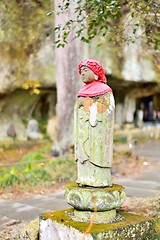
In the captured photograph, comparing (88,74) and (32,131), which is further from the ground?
(88,74)

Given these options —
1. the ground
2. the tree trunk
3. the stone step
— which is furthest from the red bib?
the tree trunk

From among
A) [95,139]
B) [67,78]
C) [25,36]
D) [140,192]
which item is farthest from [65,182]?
[25,36]

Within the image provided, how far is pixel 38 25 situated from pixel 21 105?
123 inches

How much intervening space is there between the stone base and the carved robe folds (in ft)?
1.47

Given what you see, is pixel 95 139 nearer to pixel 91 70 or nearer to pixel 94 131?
pixel 94 131

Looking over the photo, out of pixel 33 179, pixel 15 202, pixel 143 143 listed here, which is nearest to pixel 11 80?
pixel 33 179

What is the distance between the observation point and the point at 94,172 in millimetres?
3932

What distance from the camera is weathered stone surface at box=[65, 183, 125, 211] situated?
3846 mm

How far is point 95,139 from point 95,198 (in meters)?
0.63

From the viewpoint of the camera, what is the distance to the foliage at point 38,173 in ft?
27.0

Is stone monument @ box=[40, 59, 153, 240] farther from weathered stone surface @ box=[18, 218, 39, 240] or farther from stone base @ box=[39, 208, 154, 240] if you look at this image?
weathered stone surface @ box=[18, 218, 39, 240]

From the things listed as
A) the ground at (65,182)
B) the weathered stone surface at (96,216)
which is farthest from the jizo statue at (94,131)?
the ground at (65,182)

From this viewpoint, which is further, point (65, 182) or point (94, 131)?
point (65, 182)

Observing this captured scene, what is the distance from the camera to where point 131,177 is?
9.80 metres
